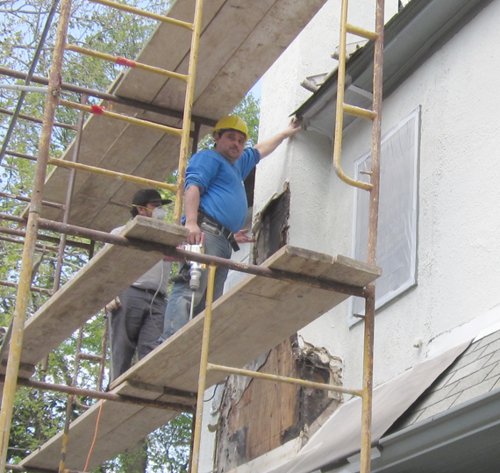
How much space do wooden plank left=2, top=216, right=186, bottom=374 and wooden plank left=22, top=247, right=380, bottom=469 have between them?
20.3 inches

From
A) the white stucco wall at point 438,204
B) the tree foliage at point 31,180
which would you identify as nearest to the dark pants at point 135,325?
the white stucco wall at point 438,204

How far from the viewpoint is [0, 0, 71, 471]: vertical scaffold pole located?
5.75 metres

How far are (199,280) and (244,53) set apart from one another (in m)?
1.66

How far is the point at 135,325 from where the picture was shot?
856cm

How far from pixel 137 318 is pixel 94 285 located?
6.73 feet

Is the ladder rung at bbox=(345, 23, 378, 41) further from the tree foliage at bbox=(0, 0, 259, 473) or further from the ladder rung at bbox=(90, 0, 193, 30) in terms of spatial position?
the tree foliage at bbox=(0, 0, 259, 473)

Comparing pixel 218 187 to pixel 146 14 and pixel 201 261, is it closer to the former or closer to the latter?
pixel 146 14

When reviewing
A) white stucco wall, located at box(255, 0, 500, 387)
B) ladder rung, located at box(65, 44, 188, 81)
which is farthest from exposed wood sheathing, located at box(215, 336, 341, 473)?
ladder rung, located at box(65, 44, 188, 81)

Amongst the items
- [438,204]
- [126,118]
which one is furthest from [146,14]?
[438,204]

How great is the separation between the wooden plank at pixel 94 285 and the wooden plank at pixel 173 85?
189 centimetres

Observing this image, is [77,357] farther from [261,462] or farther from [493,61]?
[493,61]

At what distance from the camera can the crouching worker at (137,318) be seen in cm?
846

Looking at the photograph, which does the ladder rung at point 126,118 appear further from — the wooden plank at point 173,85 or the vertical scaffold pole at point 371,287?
the vertical scaffold pole at point 371,287

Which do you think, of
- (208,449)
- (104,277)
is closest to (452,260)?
(104,277)
